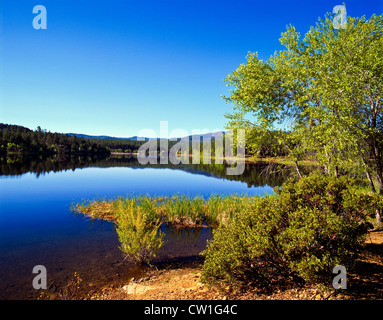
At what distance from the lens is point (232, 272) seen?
5.36m

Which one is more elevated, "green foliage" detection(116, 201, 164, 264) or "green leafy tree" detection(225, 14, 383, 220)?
"green leafy tree" detection(225, 14, 383, 220)

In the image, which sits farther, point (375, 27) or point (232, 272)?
point (375, 27)

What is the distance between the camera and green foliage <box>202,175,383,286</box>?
14.8 feet

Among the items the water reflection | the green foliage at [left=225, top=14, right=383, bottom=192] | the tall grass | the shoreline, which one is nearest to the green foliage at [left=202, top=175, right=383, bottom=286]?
the shoreline

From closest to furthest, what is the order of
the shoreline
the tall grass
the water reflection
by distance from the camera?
the shoreline
the tall grass
the water reflection

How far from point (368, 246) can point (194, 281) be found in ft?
20.8

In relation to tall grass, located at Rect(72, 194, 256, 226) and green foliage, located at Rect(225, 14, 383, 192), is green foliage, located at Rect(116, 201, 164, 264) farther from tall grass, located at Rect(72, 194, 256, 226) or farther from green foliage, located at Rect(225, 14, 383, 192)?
green foliage, located at Rect(225, 14, 383, 192)

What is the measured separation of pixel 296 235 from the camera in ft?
14.8

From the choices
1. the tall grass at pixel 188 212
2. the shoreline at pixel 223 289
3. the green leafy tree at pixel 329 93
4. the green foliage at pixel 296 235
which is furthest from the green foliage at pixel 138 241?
the green leafy tree at pixel 329 93

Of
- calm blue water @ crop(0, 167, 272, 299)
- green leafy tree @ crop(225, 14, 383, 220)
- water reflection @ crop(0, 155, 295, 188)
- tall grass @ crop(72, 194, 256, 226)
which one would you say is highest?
green leafy tree @ crop(225, 14, 383, 220)

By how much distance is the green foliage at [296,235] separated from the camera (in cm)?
450

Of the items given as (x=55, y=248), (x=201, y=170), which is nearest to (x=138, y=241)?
(x=55, y=248)
